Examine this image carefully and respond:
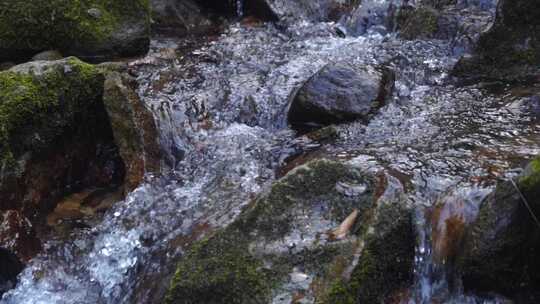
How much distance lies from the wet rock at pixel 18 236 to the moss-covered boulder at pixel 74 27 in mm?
2532

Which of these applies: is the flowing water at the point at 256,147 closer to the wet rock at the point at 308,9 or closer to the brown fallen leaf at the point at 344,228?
the brown fallen leaf at the point at 344,228

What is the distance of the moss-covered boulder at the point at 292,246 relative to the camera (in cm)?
317

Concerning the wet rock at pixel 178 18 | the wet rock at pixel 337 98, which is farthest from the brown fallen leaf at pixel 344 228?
the wet rock at pixel 178 18

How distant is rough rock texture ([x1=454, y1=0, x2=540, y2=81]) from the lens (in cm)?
551

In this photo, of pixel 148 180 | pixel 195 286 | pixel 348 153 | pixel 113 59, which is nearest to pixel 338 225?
pixel 195 286

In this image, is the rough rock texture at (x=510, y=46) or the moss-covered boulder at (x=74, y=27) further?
the moss-covered boulder at (x=74, y=27)

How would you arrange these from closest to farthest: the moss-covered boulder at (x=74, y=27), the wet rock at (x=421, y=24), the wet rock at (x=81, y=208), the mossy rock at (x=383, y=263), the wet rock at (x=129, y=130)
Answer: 1. the mossy rock at (x=383, y=263)
2. the wet rock at (x=81, y=208)
3. the wet rock at (x=129, y=130)
4. the moss-covered boulder at (x=74, y=27)
5. the wet rock at (x=421, y=24)

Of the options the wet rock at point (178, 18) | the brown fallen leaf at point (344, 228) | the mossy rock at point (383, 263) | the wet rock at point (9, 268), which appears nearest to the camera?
the mossy rock at point (383, 263)

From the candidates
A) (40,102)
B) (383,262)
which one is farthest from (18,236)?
(383,262)

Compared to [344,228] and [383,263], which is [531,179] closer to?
[383,263]

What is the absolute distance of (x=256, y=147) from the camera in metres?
5.23

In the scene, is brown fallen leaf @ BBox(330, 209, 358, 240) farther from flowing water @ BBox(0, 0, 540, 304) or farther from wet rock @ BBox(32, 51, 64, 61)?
wet rock @ BBox(32, 51, 64, 61)

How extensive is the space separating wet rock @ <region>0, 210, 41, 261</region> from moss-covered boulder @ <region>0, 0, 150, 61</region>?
2532 mm

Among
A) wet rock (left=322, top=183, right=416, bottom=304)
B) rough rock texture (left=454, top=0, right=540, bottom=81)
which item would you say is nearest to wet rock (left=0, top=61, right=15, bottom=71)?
wet rock (left=322, top=183, right=416, bottom=304)
